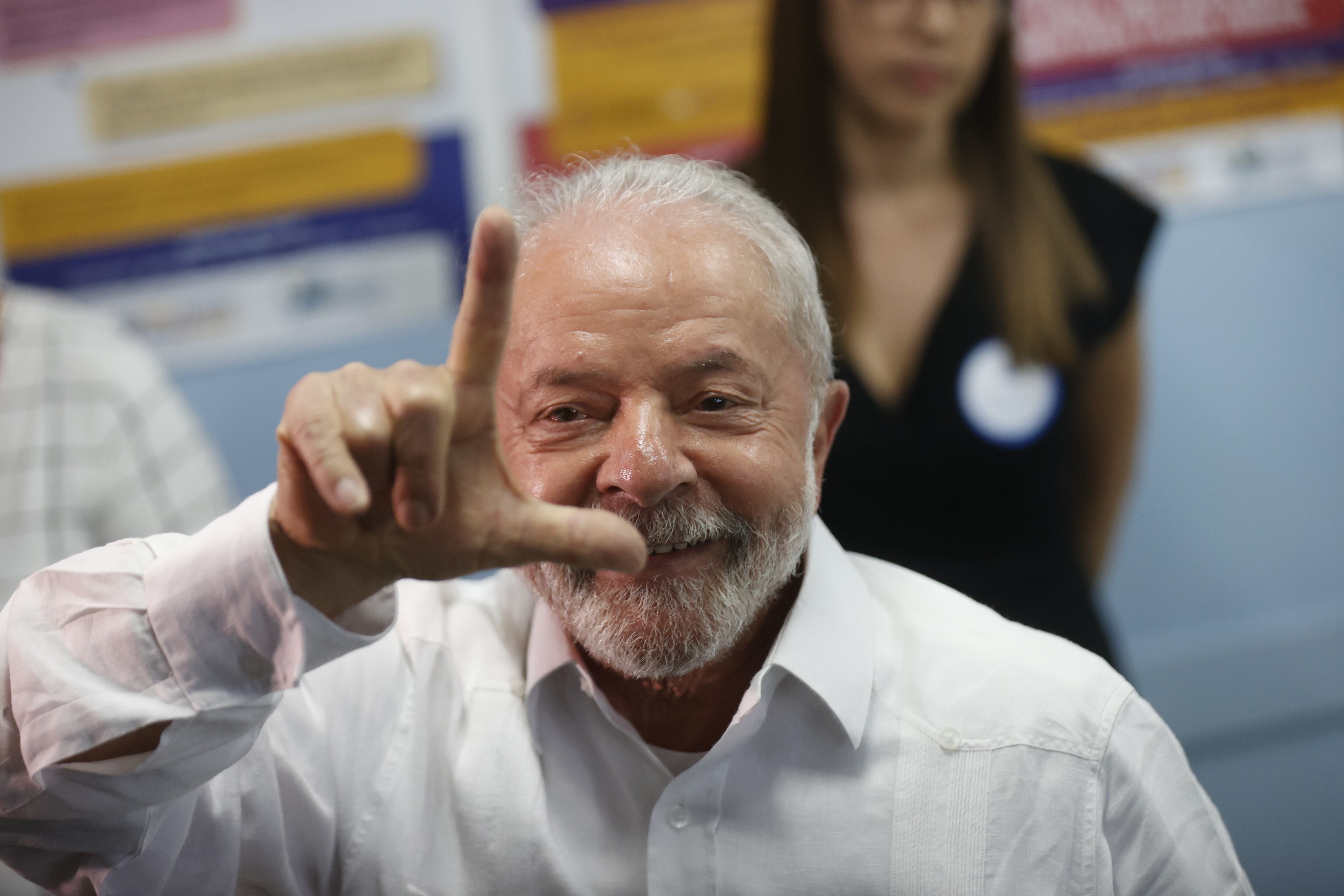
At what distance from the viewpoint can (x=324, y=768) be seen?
1.09 m

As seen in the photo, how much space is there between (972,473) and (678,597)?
2.78ft

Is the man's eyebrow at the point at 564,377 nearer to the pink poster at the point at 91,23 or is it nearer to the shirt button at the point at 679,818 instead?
the shirt button at the point at 679,818

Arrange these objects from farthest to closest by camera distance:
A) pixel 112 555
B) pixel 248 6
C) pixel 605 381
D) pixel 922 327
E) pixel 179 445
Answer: pixel 248 6 < pixel 179 445 < pixel 922 327 < pixel 605 381 < pixel 112 555

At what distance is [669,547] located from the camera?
1.02 m

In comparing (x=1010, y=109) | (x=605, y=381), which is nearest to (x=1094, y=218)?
(x=1010, y=109)

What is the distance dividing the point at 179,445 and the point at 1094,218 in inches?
63.8

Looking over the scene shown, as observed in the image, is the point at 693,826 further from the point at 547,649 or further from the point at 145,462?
the point at 145,462

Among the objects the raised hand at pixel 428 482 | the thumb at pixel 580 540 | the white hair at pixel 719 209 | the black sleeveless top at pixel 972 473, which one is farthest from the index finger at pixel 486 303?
the black sleeveless top at pixel 972 473

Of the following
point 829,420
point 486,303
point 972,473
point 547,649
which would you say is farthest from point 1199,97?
point 486,303

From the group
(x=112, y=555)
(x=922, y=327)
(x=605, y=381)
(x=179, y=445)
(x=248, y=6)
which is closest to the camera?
(x=112, y=555)

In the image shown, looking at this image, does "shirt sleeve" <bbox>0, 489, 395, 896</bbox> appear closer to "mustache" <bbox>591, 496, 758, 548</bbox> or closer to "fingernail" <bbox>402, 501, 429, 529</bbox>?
"fingernail" <bbox>402, 501, 429, 529</bbox>

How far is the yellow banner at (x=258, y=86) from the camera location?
2.10 metres

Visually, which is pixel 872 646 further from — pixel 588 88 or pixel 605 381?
pixel 588 88

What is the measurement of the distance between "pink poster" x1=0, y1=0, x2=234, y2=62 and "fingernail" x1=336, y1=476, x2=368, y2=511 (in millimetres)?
1755
